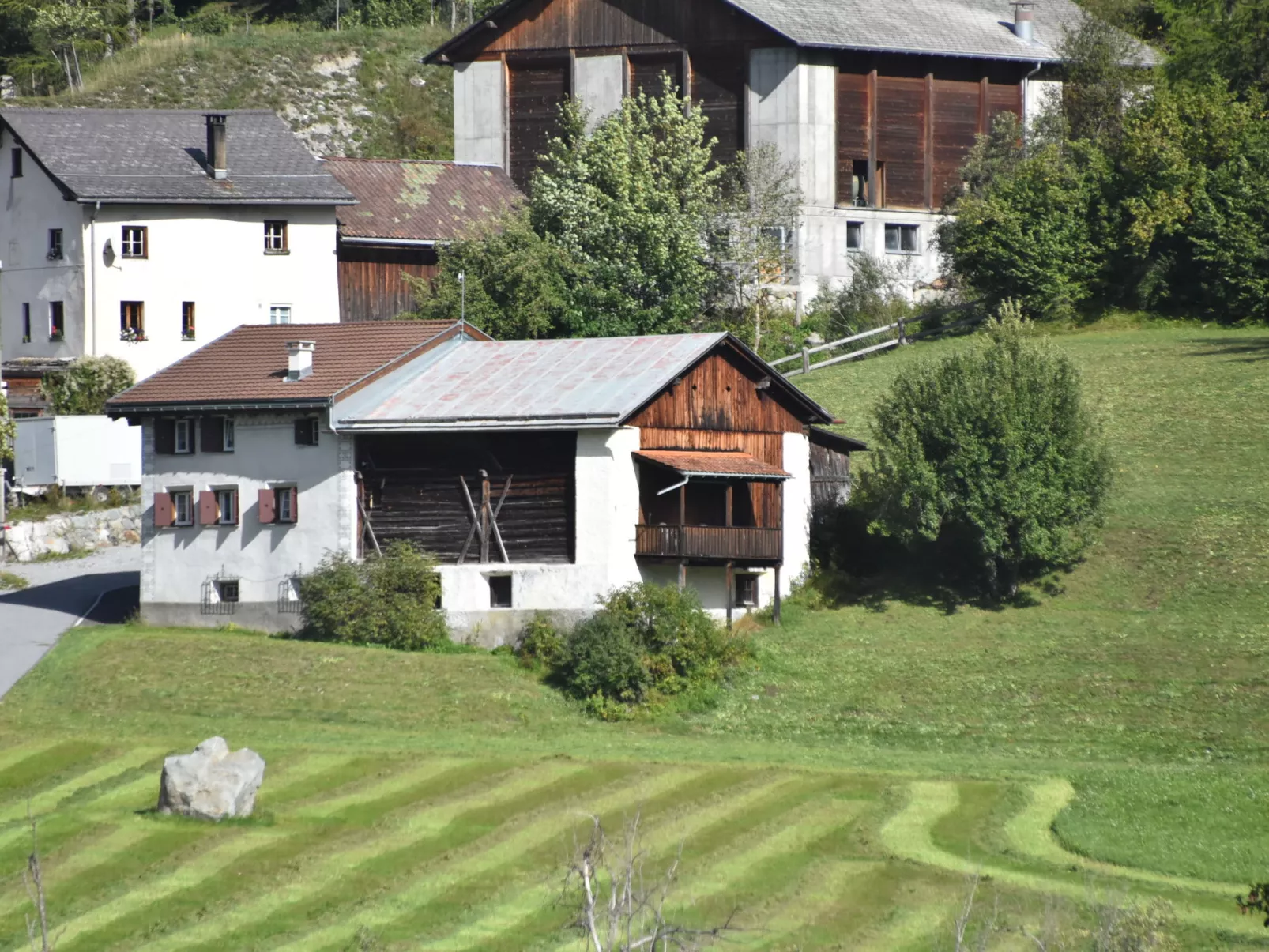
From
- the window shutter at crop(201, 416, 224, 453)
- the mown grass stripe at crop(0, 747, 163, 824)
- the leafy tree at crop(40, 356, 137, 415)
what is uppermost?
the leafy tree at crop(40, 356, 137, 415)

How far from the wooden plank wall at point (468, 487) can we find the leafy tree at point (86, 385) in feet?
58.7

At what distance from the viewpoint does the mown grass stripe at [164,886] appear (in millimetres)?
28656

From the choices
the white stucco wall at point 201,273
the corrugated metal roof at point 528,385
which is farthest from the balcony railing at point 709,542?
the white stucco wall at point 201,273

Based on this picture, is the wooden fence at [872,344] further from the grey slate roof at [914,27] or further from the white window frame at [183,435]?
the white window frame at [183,435]

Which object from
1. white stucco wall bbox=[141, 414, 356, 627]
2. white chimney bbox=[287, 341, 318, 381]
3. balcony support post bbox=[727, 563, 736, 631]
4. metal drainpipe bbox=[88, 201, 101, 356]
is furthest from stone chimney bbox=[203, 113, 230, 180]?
balcony support post bbox=[727, 563, 736, 631]

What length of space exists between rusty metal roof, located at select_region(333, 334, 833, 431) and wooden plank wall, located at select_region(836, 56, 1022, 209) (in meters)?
28.3

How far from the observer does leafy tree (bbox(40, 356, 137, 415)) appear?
6412cm

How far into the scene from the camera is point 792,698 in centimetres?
4388

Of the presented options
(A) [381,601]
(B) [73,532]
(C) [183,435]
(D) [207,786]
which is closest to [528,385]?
(A) [381,601]

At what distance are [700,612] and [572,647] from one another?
123 inches

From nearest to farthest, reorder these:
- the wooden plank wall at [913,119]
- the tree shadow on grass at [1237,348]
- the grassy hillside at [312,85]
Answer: the tree shadow on grass at [1237,348] → the wooden plank wall at [913,119] → the grassy hillside at [312,85]

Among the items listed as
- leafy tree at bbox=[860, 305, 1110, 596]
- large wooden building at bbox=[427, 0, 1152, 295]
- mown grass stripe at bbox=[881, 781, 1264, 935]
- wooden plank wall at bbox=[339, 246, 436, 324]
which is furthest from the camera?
large wooden building at bbox=[427, 0, 1152, 295]

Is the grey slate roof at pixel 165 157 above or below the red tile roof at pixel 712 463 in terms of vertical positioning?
above

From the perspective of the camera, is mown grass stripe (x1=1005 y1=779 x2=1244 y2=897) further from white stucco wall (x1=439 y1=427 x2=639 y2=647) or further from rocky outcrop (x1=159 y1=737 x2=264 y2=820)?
white stucco wall (x1=439 y1=427 x2=639 y2=647)
